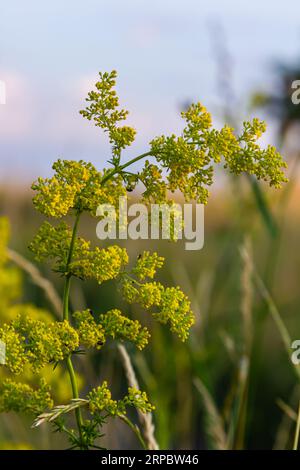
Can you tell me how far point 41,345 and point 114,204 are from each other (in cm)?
25

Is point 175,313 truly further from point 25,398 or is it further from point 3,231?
point 3,231

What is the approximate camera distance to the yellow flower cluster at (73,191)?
3.75 feet

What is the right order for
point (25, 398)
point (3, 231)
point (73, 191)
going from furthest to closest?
point (3, 231)
point (25, 398)
point (73, 191)

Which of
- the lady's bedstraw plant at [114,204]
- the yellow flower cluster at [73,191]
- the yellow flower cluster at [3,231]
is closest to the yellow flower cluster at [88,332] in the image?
the lady's bedstraw plant at [114,204]

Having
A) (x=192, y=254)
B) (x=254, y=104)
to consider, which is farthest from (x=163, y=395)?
(x=192, y=254)

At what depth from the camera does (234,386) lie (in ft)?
7.52

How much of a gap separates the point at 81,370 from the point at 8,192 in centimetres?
159

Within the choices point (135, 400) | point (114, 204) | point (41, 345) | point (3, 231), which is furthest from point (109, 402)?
point (3, 231)

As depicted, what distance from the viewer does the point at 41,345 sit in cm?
117

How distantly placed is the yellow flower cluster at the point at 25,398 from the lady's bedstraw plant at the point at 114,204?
0.06m

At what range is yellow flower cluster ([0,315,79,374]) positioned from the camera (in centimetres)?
118

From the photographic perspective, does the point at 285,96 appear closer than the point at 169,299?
No

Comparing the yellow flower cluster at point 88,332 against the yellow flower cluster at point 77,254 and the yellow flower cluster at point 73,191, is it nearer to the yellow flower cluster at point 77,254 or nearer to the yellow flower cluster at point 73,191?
the yellow flower cluster at point 77,254

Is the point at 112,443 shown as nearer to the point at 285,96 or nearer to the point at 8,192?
the point at 8,192
